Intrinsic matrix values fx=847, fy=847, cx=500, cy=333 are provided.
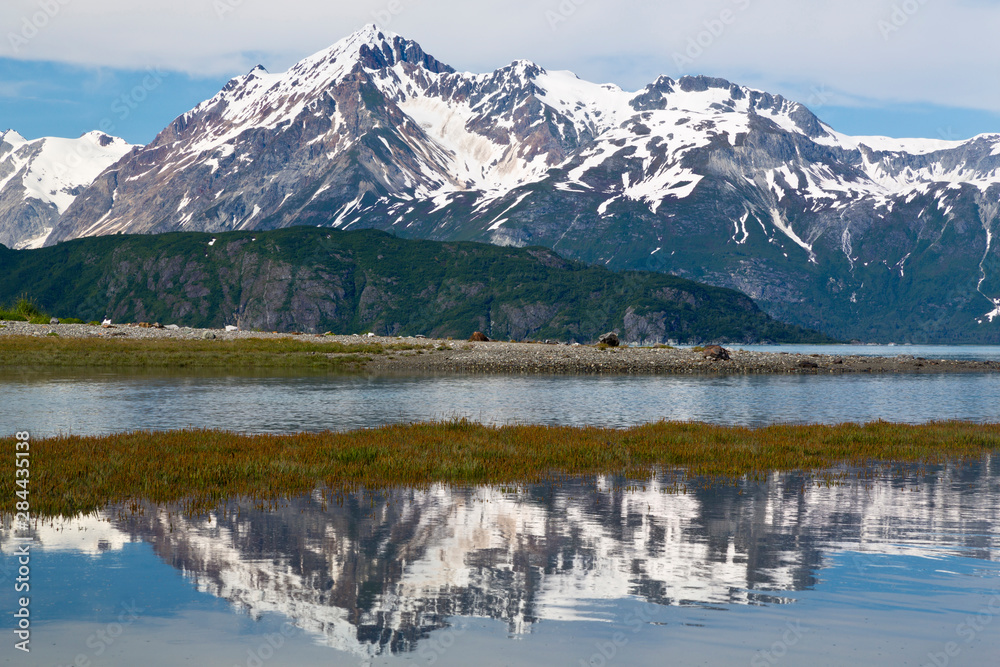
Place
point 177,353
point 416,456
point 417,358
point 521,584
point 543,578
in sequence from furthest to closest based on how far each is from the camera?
point 417,358, point 177,353, point 416,456, point 543,578, point 521,584

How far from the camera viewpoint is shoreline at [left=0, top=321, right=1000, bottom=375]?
100000mm

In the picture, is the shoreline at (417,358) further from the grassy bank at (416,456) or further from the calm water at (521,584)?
the calm water at (521,584)

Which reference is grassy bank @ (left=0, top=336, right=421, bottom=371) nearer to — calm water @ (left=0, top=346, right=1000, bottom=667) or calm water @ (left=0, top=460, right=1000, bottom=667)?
calm water @ (left=0, top=346, right=1000, bottom=667)

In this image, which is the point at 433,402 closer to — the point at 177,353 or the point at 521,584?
the point at 521,584

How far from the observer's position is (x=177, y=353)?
105875mm

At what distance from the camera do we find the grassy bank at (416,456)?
24.4 metres

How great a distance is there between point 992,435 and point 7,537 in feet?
131

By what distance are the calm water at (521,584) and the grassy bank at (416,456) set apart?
107 inches

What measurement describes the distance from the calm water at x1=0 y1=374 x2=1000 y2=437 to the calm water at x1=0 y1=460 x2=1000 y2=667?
2134cm

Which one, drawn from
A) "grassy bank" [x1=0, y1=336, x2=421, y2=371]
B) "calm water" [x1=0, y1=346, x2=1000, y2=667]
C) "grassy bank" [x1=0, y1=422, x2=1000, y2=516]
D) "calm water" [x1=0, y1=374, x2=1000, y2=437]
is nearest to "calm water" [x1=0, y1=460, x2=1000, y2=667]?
"calm water" [x1=0, y1=346, x2=1000, y2=667]

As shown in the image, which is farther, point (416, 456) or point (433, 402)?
point (433, 402)

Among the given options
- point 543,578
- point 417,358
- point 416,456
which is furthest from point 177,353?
point 543,578

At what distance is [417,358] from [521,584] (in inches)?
3712

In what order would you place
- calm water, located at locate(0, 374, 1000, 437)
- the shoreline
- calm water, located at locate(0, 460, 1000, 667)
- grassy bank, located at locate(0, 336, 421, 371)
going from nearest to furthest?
calm water, located at locate(0, 460, 1000, 667)
calm water, located at locate(0, 374, 1000, 437)
grassy bank, located at locate(0, 336, 421, 371)
the shoreline
